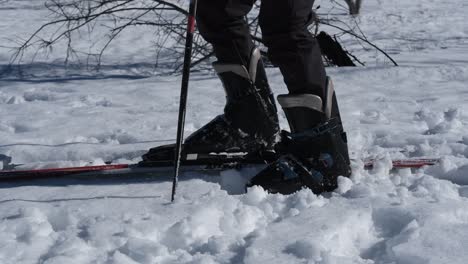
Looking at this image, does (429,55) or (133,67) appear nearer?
(429,55)

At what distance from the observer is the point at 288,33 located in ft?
6.56

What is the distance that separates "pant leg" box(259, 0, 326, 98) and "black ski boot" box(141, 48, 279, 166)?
330 mm

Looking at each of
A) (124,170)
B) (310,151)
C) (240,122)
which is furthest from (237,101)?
(124,170)

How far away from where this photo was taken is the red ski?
2346 mm

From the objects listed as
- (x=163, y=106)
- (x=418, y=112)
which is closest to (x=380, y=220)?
(x=418, y=112)

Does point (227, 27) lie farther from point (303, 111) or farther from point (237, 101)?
point (303, 111)

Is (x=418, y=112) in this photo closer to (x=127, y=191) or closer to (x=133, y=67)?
(x=127, y=191)

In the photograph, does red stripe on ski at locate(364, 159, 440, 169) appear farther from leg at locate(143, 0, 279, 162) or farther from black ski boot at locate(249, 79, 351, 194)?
leg at locate(143, 0, 279, 162)

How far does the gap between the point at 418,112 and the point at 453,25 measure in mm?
6680

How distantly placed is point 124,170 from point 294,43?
2.95ft

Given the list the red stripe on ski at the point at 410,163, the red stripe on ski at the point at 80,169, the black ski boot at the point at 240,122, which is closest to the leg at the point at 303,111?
the red stripe on ski at the point at 410,163

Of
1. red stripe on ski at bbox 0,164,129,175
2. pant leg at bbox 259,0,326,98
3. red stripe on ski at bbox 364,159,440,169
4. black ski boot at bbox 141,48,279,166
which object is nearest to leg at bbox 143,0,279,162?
black ski boot at bbox 141,48,279,166

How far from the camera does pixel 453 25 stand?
924cm

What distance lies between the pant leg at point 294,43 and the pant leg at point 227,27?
240 millimetres
